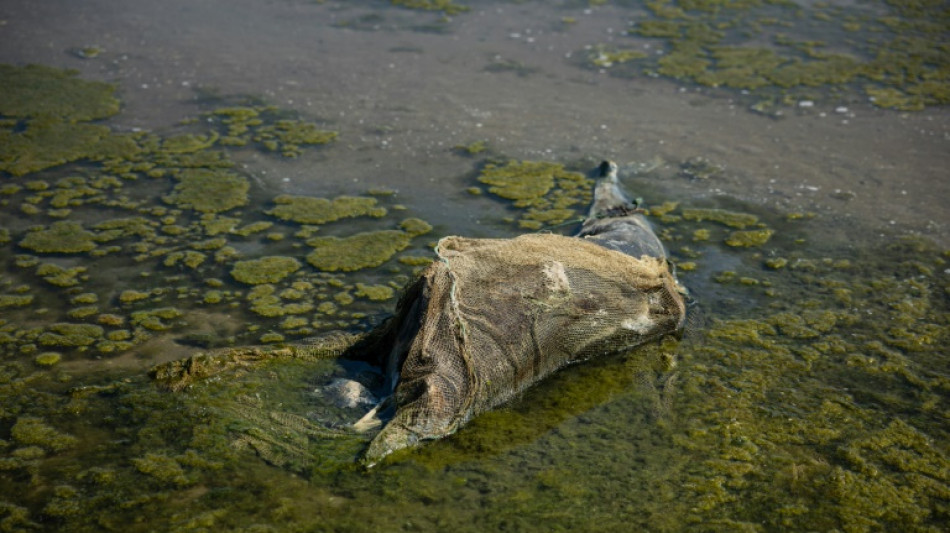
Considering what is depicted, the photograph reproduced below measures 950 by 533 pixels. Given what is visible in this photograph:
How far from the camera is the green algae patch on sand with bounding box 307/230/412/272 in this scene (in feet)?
14.8

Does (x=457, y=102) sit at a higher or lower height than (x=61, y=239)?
higher

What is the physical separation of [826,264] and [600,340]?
1742 mm

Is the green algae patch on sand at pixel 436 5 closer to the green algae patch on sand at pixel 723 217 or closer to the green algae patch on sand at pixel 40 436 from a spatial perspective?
the green algae patch on sand at pixel 723 217

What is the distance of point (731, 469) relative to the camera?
314 centimetres

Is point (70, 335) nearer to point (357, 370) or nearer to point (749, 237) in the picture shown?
point (357, 370)

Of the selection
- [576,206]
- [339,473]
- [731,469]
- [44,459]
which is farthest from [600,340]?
[44,459]

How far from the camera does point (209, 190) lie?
5.27 metres

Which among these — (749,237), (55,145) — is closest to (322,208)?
(55,145)

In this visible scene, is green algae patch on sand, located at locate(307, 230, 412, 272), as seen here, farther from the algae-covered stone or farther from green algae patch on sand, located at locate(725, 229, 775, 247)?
green algae patch on sand, located at locate(725, 229, 775, 247)

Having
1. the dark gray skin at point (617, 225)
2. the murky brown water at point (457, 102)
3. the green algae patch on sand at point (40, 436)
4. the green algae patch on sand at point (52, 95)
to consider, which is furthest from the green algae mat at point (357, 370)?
the green algae patch on sand at point (52, 95)

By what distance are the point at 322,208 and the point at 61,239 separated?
143cm

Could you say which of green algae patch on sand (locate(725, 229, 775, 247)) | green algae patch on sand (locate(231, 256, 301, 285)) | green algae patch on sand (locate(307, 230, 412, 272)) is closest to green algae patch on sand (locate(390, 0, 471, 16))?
green algae patch on sand (locate(307, 230, 412, 272))

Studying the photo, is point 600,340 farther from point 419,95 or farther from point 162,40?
point 162,40

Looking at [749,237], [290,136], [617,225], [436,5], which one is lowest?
[749,237]
